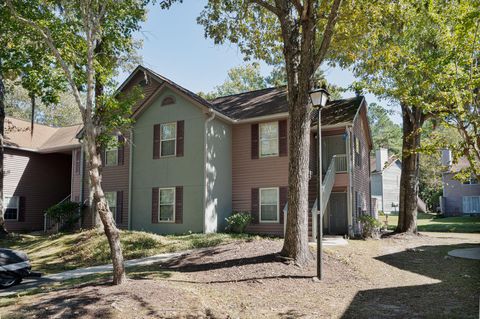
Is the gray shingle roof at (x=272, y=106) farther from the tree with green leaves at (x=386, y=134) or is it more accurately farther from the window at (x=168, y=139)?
the tree with green leaves at (x=386, y=134)

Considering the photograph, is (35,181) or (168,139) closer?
(168,139)

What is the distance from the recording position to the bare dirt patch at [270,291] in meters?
6.48

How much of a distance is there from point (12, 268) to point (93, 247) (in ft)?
15.9

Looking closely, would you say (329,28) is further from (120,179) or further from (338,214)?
(120,179)

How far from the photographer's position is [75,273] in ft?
36.3

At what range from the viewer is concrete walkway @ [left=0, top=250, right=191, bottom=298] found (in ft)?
30.0

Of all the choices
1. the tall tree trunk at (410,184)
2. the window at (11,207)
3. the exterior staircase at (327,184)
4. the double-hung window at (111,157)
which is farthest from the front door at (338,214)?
the window at (11,207)

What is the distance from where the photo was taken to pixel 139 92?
16.6 meters

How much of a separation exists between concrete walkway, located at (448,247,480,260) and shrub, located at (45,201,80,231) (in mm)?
17343

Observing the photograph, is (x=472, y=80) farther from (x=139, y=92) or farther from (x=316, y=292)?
(x=139, y=92)

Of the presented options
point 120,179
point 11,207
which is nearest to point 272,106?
point 120,179

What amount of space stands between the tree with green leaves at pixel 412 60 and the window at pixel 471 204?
22330mm

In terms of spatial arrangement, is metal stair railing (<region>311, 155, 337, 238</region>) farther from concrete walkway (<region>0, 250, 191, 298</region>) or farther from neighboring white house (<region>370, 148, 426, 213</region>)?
neighboring white house (<region>370, 148, 426, 213</region>)

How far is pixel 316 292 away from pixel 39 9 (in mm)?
15558
